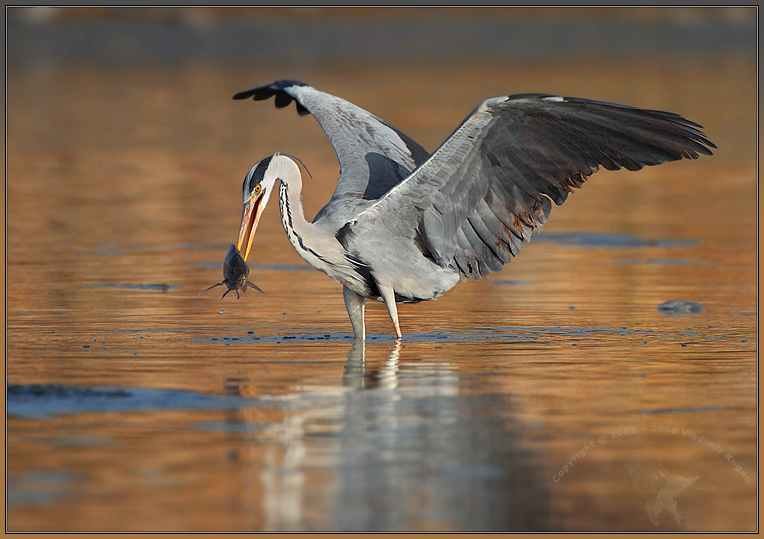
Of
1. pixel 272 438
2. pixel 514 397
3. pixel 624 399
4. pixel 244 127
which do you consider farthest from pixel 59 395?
pixel 244 127

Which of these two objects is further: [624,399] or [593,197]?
[593,197]

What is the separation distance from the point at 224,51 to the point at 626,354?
34.2 m

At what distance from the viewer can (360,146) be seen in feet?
37.5

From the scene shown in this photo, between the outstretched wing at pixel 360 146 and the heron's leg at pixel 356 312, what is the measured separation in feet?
2.71

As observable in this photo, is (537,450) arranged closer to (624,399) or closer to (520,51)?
(624,399)

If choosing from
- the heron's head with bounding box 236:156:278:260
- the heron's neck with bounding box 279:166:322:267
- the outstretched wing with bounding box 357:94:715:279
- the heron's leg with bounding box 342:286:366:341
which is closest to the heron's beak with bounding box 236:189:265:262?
the heron's head with bounding box 236:156:278:260

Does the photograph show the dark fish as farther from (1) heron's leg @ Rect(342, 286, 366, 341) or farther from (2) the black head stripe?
(1) heron's leg @ Rect(342, 286, 366, 341)

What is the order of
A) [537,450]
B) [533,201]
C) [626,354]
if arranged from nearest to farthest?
1. [537,450]
2. [626,354]
3. [533,201]

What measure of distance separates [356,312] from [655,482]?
4016 millimetres

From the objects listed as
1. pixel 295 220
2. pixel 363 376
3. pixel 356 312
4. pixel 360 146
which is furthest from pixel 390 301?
pixel 360 146

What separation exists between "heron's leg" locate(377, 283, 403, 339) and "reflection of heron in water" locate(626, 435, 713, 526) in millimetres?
3136

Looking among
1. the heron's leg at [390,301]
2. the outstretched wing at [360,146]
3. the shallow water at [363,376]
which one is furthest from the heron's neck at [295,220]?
the outstretched wing at [360,146]

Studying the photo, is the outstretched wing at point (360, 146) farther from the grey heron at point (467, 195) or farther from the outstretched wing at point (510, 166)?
the outstretched wing at point (510, 166)

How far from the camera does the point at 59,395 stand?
7863 millimetres
